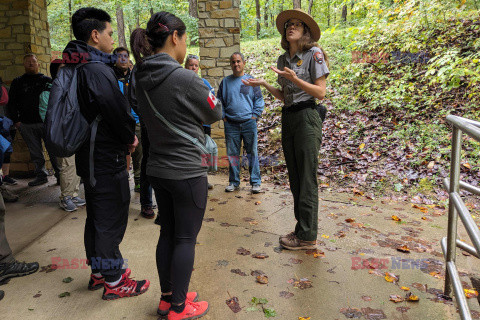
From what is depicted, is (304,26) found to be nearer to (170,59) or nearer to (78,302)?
(170,59)

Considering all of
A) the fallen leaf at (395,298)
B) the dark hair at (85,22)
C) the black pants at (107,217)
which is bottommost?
the fallen leaf at (395,298)

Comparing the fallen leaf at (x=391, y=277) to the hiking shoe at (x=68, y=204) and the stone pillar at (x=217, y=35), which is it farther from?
the stone pillar at (x=217, y=35)

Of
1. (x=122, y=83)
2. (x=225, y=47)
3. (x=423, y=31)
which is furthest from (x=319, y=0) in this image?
(x=122, y=83)

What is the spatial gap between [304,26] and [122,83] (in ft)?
9.27

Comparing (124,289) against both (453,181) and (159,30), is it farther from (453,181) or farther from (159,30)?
(453,181)

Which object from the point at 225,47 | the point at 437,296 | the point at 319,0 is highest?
the point at 319,0

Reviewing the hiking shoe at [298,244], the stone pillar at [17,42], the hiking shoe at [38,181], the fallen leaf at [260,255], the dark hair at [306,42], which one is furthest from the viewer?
the stone pillar at [17,42]

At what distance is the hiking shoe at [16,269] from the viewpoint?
9.83ft

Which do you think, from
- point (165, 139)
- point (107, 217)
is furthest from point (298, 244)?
point (165, 139)

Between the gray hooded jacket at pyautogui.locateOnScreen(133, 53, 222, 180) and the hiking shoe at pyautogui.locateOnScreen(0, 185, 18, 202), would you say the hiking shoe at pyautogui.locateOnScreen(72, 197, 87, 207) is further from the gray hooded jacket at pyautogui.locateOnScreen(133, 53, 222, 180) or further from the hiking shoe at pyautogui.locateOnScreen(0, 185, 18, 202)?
the gray hooded jacket at pyautogui.locateOnScreen(133, 53, 222, 180)

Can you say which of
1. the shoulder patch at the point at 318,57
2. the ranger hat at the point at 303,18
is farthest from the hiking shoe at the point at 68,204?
the shoulder patch at the point at 318,57

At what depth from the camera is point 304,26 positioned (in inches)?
131

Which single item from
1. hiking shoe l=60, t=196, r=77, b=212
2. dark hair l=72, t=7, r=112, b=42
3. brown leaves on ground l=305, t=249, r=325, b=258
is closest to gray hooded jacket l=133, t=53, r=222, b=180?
dark hair l=72, t=7, r=112, b=42

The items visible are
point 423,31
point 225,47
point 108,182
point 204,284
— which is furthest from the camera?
point 423,31
